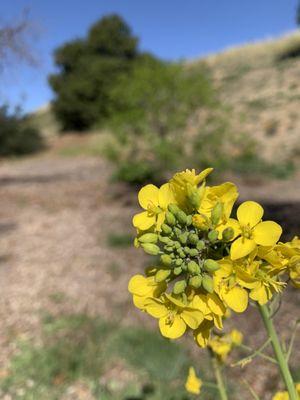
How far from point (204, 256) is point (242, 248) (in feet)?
0.57

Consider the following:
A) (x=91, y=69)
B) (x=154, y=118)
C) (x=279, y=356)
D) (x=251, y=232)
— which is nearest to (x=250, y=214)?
(x=251, y=232)

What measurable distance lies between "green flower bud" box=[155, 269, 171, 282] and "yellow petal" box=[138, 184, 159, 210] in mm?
194

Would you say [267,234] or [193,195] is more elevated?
[193,195]

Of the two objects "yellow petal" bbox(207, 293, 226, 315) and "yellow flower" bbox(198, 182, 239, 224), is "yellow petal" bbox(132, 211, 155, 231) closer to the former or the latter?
"yellow flower" bbox(198, 182, 239, 224)

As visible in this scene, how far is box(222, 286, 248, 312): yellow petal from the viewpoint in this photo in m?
1.17

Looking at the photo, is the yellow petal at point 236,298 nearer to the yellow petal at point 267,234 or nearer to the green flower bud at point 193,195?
the yellow petal at point 267,234

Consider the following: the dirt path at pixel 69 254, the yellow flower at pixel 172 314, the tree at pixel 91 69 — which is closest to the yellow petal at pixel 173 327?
the yellow flower at pixel 172 314

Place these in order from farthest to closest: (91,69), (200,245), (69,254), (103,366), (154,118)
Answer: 1. (91,69)
2. (154,118)
3. (69,254)
4. (103,366)
5. (200,245)

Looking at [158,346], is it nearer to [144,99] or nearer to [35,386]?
[35,386]

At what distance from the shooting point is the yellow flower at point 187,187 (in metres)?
1.25

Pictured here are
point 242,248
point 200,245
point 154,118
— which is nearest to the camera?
point 242,248

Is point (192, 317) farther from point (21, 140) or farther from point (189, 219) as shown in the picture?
point (21, 140)

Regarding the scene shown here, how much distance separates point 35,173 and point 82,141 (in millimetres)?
7571

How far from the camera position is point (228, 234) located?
1.19 metres
